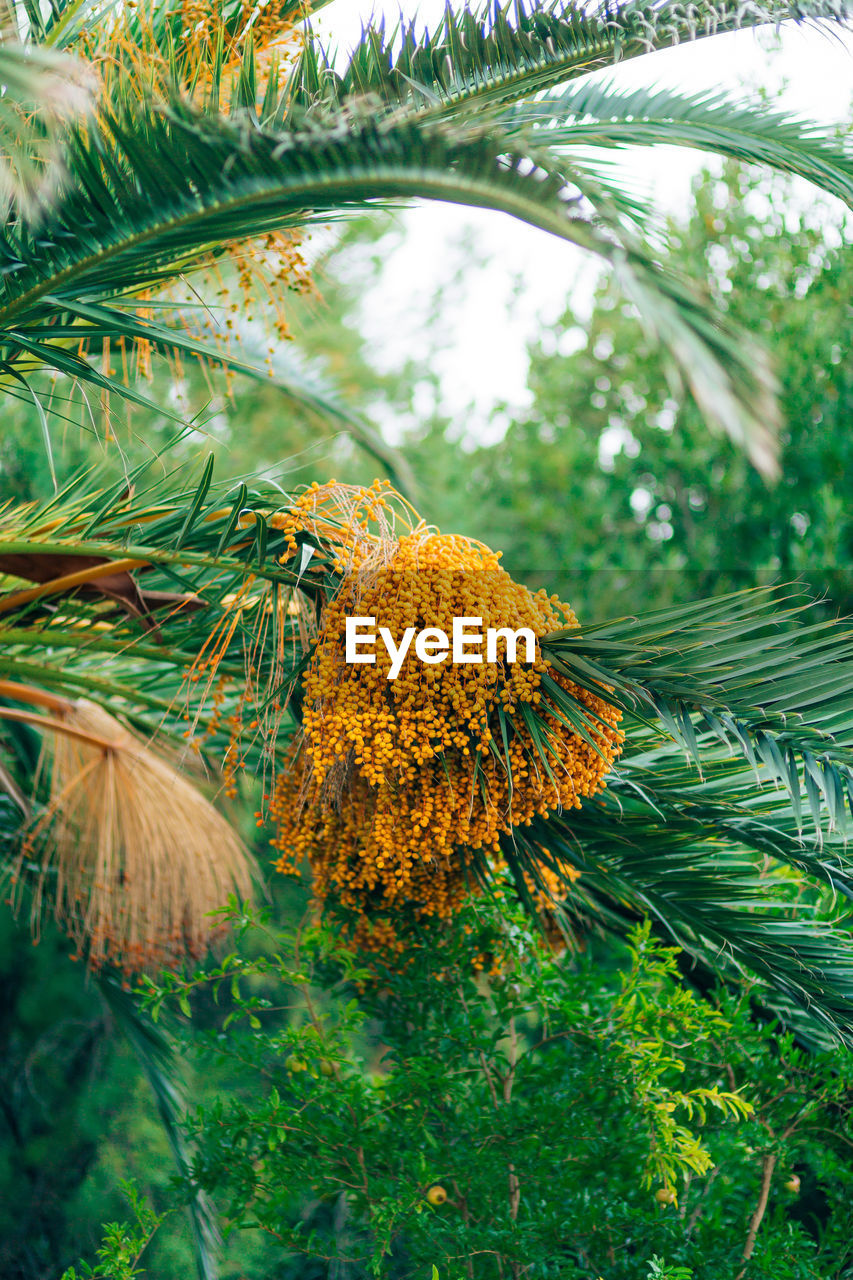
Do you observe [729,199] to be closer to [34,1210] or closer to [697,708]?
[697,708]

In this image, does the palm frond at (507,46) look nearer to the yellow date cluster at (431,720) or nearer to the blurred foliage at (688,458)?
the yellow date cluster at (431,720)

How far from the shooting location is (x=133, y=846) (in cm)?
335

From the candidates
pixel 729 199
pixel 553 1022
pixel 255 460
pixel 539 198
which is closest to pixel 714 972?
pixel 553 1022

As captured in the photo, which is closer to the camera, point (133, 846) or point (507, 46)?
point (507, 46)

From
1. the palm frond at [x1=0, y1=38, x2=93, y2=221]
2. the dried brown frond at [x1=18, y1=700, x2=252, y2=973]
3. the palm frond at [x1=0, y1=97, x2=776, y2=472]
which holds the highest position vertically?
the palm frond at [x1=0, y1=38, x2=93, y2=221]

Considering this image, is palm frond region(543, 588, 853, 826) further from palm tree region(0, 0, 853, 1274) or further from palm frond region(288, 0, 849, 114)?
palm frond region(288, 0, 849, 114)

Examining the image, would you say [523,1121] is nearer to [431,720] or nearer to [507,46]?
[431,720]

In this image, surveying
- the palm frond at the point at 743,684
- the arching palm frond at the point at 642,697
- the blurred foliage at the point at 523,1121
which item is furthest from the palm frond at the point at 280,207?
the blurred foliage at the point at 523,1121

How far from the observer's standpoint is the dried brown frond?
11.0ft

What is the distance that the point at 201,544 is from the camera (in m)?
2.68

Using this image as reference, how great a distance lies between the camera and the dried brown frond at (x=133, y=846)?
11.0 ft

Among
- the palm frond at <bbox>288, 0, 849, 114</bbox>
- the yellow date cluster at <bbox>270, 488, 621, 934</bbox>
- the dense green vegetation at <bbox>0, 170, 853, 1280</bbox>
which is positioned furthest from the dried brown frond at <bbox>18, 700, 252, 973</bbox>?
the palm frond at <bbox>288, 0, 849, 114</bbox>

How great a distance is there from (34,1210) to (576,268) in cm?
992

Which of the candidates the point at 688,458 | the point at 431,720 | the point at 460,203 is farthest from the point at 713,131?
the point at 688,458
